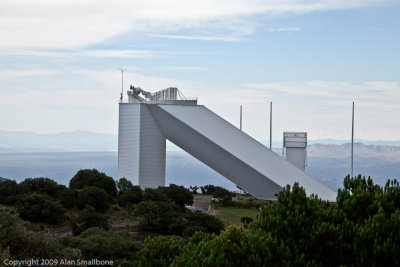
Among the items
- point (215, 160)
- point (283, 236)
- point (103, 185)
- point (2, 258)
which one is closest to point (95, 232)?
point (2, 258)

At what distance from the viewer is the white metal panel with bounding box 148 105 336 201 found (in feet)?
64.3

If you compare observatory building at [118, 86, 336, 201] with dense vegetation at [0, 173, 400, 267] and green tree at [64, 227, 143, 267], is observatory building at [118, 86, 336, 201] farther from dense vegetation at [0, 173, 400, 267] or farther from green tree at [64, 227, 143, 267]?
dense vegetation at [0, 173, 400, 267]

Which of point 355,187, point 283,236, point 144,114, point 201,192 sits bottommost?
point 201,192

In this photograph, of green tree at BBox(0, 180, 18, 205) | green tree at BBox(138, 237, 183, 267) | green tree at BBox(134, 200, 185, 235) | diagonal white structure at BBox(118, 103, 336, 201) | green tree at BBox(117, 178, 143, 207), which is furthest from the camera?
diagonal white structure at BBox(118, 103, 336, 201)

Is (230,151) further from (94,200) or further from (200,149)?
(94,200)

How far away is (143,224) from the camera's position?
14.6m

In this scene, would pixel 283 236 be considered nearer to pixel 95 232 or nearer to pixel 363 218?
pixel 363 218

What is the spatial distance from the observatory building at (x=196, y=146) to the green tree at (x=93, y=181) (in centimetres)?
203

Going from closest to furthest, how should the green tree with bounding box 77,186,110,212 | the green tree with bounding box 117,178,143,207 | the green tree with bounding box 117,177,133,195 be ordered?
1. the green tree with bounding box 77,186,110,212
2. the green tree with bounding box 117,178,143,207
3. the green tree with bounding box 117,177,133,195

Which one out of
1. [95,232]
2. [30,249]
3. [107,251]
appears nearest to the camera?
[30,249]

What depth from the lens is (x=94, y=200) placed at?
16.8m

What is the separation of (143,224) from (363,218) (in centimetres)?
912

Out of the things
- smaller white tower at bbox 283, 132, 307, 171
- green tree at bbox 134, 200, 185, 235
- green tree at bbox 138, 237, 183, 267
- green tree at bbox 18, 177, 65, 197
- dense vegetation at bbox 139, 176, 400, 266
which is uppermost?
smaller white tower at bbox 283, 132, 307, 171

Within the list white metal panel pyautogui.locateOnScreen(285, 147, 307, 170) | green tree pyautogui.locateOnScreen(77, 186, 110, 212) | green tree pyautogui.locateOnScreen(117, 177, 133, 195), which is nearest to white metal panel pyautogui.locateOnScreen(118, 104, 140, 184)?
green tree pyautogui.locateOnScreen(117, 177, 133, 195)
